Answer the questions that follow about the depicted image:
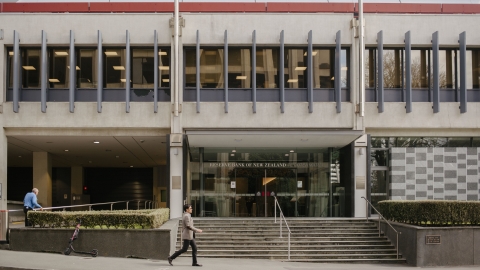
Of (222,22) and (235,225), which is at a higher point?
(222,22)

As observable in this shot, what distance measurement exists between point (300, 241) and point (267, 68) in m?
7.70

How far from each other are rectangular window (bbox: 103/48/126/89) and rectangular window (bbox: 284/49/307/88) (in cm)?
658

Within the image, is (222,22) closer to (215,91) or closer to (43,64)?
(215,91)

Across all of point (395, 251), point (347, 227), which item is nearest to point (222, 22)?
point (347, 227)

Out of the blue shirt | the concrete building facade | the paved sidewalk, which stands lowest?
the paved sidewalk

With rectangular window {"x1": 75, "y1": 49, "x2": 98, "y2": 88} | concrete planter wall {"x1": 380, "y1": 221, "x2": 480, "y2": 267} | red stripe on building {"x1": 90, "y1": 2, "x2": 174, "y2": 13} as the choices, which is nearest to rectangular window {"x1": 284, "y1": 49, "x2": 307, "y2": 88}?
red stripe on building {"x1": 90, "y1": 2, "x2": 174, "y2": 13}

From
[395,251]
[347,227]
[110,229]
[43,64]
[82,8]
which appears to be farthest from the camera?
[82,8]

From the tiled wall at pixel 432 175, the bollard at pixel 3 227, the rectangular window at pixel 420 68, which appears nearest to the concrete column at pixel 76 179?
the tiled wall at pixel 432 175

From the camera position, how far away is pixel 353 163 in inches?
1014

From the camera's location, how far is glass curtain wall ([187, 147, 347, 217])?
26766 millimetres

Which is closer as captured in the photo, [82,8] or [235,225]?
[235,225]

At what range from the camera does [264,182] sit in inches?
1070

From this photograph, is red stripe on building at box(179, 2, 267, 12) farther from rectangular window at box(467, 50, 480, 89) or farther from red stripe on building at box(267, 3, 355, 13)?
rectangular window at box(467, 50, 480, 89)

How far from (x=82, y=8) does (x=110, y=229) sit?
1176 cm
